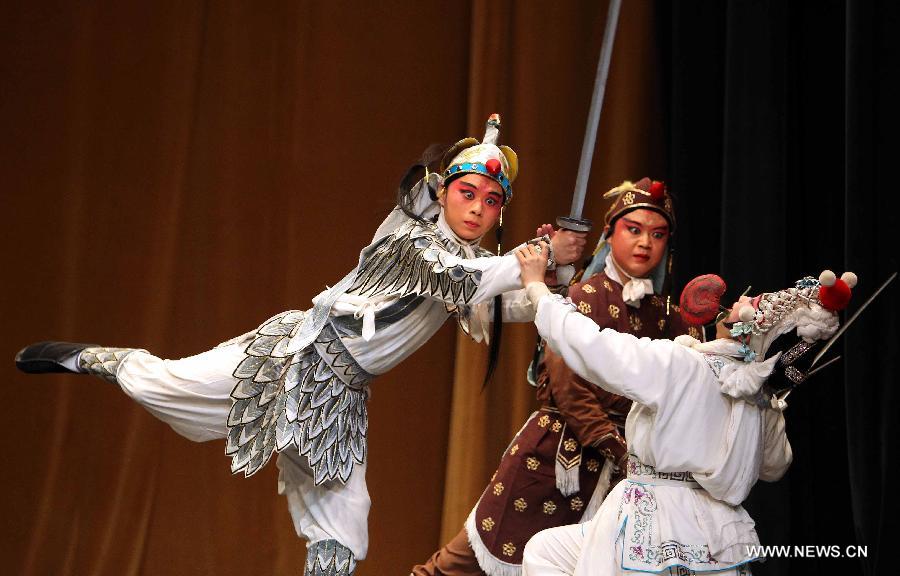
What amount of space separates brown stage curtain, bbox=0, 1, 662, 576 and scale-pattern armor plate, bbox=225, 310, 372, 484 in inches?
67.5

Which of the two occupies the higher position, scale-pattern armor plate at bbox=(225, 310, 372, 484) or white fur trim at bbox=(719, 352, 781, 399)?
white fur trim at bbox=(719, 352, 781, 399)

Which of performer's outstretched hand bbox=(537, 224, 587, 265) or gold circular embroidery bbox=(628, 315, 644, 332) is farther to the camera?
gold circular embroidery bbox=(628, 315, 644, 332)

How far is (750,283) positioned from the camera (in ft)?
11.2

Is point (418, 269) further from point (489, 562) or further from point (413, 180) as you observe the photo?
point (489, 562)

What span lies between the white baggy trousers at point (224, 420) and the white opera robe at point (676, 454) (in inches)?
26.1

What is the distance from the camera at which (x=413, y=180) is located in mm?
3004

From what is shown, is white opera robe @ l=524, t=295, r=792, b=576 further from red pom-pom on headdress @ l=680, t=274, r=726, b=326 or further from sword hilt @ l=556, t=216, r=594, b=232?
sword hilt @ l=556, t=216, r=594, b=232

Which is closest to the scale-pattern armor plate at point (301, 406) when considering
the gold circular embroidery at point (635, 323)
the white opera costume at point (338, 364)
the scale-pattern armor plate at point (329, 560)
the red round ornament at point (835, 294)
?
the white opera costume at point (338, 364)

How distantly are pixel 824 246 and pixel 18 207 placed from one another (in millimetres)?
3190

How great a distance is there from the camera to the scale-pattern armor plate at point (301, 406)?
274 centimetres

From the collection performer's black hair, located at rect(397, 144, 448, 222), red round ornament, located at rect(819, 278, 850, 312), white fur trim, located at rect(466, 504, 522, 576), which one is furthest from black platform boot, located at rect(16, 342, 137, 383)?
red round ornament, located at rect(819, 278, 850, 312)

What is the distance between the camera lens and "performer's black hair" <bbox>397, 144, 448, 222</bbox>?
9.66 feet

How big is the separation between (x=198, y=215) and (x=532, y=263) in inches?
93.8

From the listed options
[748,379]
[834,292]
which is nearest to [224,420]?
[748,379]
